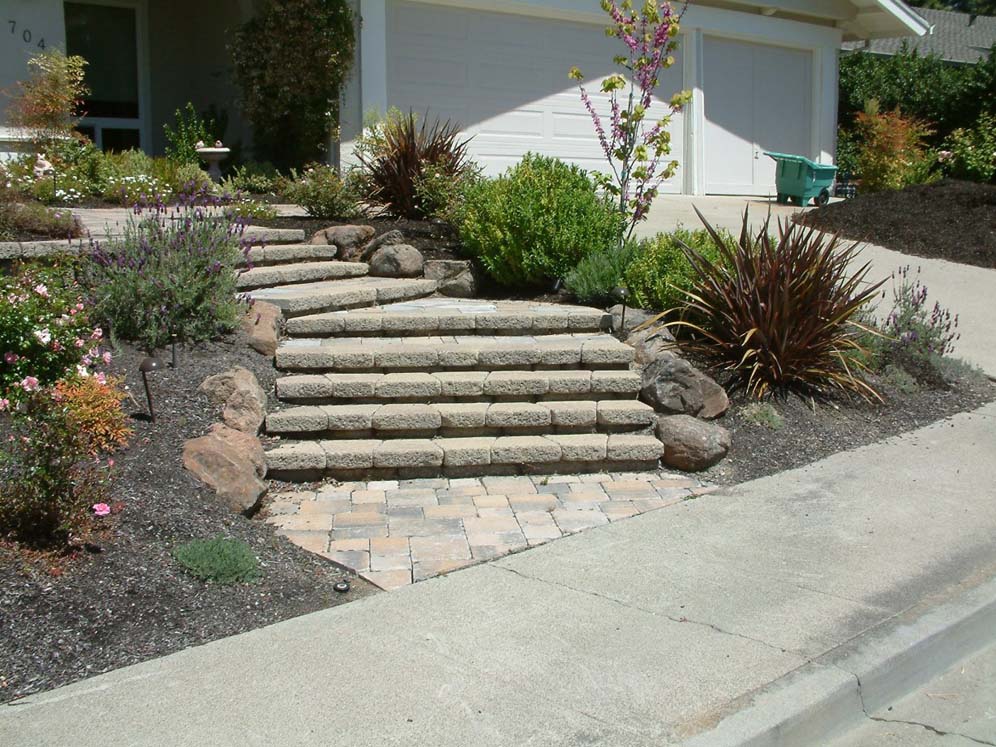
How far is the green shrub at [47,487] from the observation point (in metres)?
4.39

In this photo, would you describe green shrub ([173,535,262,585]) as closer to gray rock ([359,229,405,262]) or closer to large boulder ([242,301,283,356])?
large boulder ([242,301,283,356])

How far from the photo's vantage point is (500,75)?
1424cm

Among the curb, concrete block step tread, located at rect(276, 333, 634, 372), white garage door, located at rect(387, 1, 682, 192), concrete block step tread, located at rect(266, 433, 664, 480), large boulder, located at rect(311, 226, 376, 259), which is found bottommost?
the curb

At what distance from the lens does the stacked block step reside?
20.9ft

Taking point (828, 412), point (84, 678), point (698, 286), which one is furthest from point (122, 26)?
point (84, 678)

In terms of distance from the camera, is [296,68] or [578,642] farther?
[296,68]

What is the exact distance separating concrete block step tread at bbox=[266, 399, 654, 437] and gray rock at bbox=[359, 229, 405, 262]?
2.99 meters

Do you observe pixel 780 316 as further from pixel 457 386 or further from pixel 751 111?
pixel 751 111

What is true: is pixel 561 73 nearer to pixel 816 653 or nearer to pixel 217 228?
pixel 217 228

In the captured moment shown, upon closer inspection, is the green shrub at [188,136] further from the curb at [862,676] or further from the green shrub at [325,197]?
the curb at [862,676]

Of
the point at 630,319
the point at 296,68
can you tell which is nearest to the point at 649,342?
the point at 630,319

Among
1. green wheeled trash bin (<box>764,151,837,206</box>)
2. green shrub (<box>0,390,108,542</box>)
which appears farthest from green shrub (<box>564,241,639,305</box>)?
green wheeled trash bin (<box>764,151,837,206</box>)

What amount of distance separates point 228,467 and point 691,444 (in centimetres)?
290

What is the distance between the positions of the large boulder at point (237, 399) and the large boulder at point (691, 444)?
2592mm
